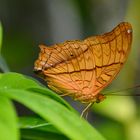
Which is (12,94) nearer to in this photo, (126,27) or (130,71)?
(126,27)

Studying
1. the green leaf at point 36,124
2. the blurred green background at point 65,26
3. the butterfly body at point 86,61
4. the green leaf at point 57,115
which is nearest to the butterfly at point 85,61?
the butterfly body at point 86,61

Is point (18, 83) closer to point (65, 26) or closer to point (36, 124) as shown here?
point (36, 124)

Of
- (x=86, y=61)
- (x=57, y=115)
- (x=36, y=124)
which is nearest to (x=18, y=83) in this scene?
(x=36, y=124)

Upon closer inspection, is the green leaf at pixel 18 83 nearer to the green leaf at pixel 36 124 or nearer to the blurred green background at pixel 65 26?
the green leaf at pixel 36 124

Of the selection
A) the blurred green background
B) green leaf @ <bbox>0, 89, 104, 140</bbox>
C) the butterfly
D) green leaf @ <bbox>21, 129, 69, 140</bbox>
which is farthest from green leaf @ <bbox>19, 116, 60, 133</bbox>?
the blurred green background

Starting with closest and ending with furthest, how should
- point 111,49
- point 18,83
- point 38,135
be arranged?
point 18,83
point 38,135
point 111,49

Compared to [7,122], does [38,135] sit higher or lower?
lower

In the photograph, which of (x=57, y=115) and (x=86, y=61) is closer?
(x=57, y=115)

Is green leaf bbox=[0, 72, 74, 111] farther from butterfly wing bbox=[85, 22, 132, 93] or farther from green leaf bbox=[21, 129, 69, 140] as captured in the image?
butterfly wing bbox=[85, 22, 132, 93]
